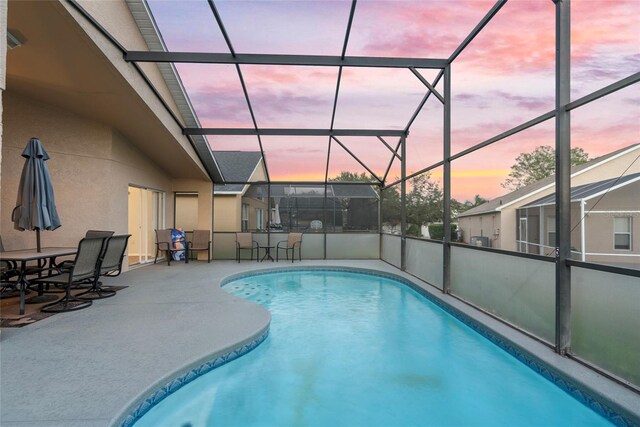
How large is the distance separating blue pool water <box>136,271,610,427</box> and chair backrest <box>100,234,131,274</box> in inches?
97.7

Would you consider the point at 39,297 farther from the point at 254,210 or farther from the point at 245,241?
the point at 254,210

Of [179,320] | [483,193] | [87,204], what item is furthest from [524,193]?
[87,204]

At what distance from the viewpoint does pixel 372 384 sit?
317 centimetres

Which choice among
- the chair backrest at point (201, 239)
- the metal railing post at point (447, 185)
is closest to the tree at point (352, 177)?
the chair backrest at point (201, 239)

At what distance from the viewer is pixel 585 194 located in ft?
10.1

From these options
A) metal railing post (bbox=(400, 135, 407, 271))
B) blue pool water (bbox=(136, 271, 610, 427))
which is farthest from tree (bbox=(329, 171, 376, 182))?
blue pool water (bbox=(136, 271, 610, 427))

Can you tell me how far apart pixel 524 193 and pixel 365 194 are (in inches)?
256

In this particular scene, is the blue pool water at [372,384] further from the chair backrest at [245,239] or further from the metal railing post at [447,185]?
the chair backrest at [245,239]

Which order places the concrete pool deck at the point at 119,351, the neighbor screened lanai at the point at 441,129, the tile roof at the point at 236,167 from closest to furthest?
the concrete pool deck at the point at 119,351 < the neighbor screened lanai at the point at 441,129 < the tile roof at the point at 236,167

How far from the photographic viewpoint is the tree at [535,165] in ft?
10.6

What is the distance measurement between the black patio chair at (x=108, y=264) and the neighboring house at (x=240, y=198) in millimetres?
5264

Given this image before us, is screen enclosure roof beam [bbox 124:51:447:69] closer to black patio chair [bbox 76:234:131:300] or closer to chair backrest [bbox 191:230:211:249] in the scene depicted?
black patio chair [bbox 76:234:131:300]

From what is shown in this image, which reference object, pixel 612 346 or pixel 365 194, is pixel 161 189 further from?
pixel 612 346

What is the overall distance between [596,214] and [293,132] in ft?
21.6
